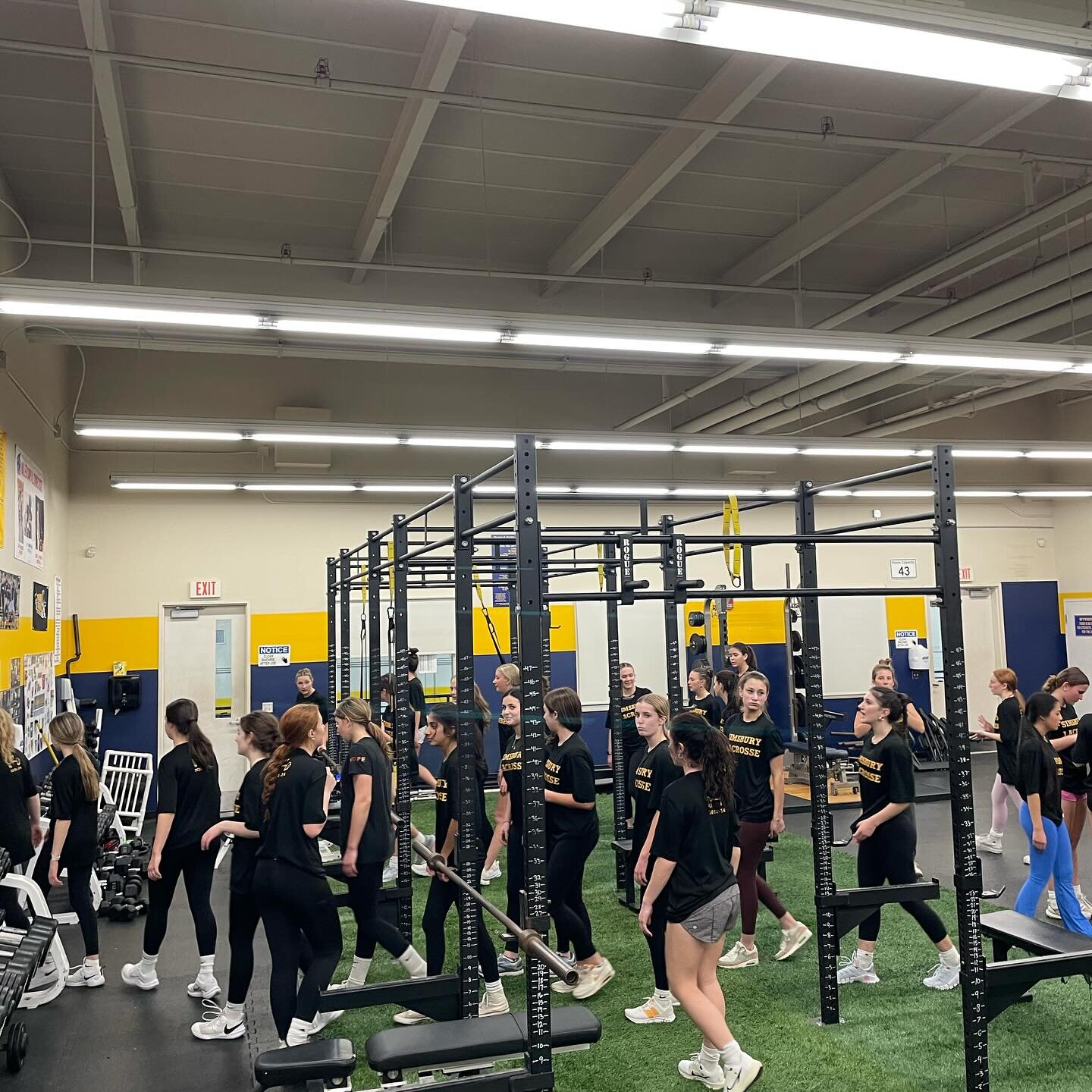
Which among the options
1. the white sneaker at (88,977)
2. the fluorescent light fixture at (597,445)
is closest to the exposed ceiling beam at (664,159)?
the fluorescent light fixture at (597,445)

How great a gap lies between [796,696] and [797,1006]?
22.2ft

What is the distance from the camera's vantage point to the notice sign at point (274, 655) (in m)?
10.5

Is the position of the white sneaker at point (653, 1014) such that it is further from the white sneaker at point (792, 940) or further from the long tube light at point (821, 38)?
the long tube light at point (821, 38)

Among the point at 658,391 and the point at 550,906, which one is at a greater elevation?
the point at 658,391

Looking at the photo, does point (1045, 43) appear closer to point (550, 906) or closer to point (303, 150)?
point (550, 906)

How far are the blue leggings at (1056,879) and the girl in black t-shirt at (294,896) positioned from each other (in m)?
3.65

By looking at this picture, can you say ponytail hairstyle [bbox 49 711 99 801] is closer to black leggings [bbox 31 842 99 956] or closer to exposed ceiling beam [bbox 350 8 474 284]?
black leggings [bbox 31 842 99 956]

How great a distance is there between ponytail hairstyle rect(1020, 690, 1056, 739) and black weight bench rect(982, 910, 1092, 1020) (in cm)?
121

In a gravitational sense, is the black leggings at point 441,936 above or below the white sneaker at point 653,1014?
above

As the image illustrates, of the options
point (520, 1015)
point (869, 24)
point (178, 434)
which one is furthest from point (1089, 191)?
point (178, 434)

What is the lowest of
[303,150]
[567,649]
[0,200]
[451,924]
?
[451,924]

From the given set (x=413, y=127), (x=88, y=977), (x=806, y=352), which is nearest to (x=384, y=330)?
(x=413, y=127)

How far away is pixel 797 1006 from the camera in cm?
452

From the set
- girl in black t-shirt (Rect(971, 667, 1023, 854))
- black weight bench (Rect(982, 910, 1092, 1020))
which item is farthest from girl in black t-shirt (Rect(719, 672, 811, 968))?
girl in black t-shirt (Rect(971, 667, 1023, 854))
